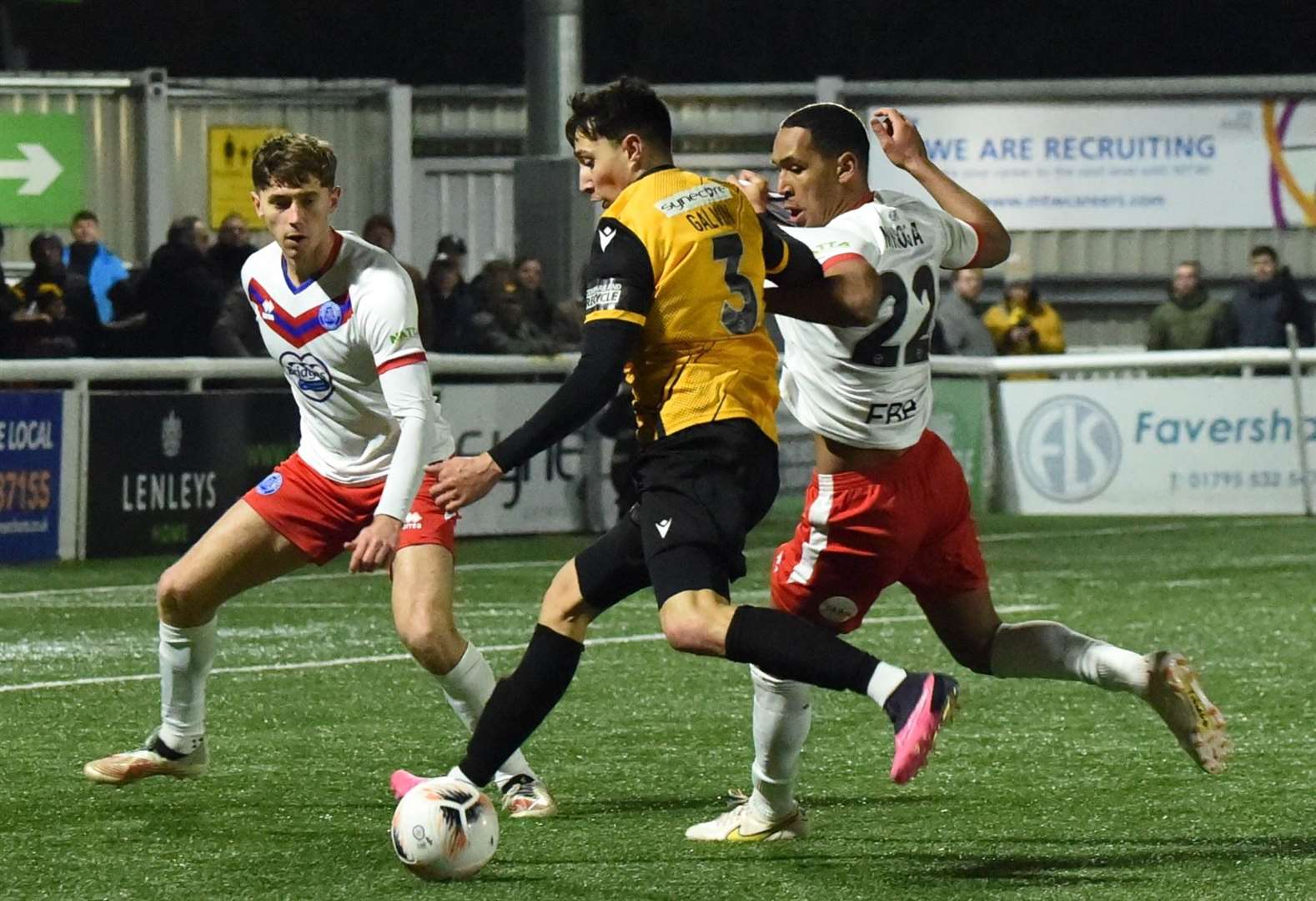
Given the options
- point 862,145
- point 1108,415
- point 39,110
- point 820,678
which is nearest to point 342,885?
point 820,678

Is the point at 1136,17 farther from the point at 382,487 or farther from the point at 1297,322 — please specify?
the point at 382,487

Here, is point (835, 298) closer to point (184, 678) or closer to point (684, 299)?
point (684, 299)

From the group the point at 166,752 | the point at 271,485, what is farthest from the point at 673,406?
the point at 166,752

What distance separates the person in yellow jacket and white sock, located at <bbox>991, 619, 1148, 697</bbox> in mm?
13409

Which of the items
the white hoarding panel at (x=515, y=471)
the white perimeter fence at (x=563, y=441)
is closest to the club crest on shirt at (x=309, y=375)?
the white perimeter fence at (x=563, y=441)

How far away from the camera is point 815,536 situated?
243 inches

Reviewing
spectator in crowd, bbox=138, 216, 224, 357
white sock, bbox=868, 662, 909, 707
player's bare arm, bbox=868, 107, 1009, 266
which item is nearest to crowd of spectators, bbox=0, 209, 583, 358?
spectator in crowd, bbox=138, 216, 224, 357

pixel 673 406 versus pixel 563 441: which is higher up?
pixel 673 406

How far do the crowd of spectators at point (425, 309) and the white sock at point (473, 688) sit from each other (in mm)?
6965

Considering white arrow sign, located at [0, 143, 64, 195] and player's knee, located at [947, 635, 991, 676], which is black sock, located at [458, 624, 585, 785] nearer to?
player's knee, located at [947, 635, 991, 676]

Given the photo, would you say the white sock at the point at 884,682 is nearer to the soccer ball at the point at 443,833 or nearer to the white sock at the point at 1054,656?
the white sock at the point at 1054,656

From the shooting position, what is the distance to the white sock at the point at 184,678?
710 centimetres

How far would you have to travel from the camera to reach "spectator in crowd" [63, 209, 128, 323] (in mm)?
16484

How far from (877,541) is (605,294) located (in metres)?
0.93
